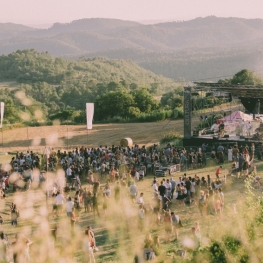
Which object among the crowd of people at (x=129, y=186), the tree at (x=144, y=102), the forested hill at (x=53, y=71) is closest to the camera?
the crowd of people at (x=129, y=186)

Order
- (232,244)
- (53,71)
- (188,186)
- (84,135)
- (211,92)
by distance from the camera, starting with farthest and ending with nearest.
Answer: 1. (53,71)
2. (84,135)
3. (211,92)
4. (188,186)
5. (232,244)

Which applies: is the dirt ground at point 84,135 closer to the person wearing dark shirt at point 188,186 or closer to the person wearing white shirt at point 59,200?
the person wearing dark shirt at point 188,186

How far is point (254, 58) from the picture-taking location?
14750cm

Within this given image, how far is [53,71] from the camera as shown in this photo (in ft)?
305

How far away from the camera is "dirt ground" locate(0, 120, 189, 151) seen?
33000 millimetres

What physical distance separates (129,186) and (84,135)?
20224mm

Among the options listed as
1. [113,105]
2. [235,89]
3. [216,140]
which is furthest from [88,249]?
[113,105]

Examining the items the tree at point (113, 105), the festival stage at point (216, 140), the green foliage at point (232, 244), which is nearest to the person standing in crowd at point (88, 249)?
the green foliage at point (232, 244)

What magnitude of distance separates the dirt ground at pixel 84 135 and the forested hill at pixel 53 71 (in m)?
42.4

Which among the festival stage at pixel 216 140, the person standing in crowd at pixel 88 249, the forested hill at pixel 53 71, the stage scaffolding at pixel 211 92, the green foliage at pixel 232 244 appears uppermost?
the forested hill at pixel 53 71

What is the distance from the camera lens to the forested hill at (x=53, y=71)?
88.9 m

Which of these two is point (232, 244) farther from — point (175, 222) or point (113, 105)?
point (113, 105)

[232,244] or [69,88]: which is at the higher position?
[69,88]

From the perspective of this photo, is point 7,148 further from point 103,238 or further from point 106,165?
point 103,238
